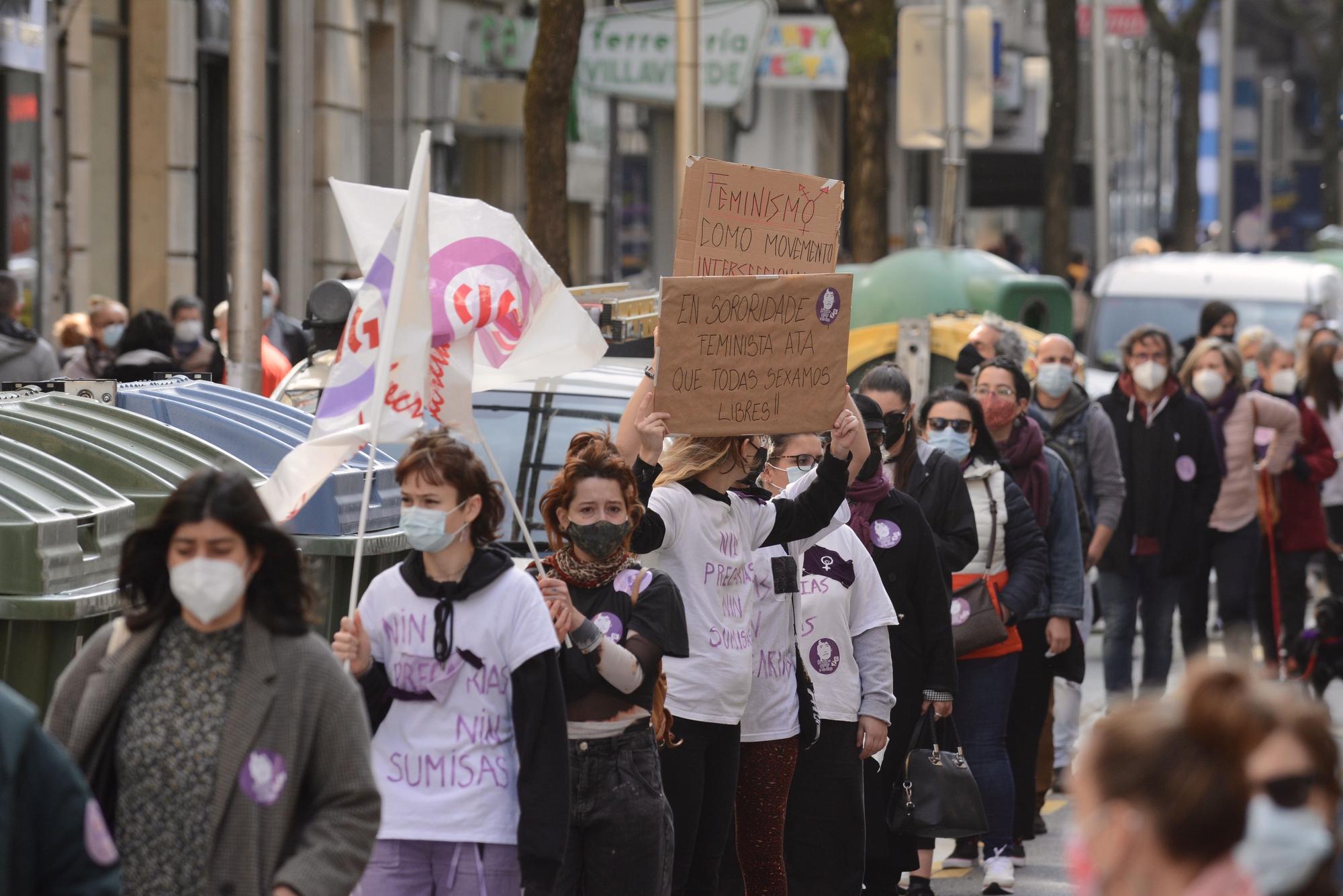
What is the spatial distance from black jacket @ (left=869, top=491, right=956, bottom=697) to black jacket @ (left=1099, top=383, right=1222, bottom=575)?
12.2 ft

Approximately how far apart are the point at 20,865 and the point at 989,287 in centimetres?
1342

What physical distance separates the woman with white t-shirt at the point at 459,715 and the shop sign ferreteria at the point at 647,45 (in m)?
15.2

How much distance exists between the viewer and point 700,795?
6.01m

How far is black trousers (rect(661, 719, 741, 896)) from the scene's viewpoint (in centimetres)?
596

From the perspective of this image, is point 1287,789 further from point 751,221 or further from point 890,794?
point 890,794

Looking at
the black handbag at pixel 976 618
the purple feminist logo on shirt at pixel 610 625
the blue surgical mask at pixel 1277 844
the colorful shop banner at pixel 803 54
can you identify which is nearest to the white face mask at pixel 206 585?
the purple feminist logo on shirt at pixel 610 625

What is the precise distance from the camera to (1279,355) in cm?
1338

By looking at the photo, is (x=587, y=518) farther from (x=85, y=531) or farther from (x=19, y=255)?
(x=19, y=255)

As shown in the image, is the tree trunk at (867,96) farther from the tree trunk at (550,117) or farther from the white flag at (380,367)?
the white flag at (380,367)

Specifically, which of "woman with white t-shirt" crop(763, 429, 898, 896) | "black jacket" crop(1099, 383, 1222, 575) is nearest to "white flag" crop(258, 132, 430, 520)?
"woman with white t-shirt" crop(763, 429, 898, 896)

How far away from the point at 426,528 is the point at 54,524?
1.06 meters

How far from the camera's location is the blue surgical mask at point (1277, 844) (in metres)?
2.59

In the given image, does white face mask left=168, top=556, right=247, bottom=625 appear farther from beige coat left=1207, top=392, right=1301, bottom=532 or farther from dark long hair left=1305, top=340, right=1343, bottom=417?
dark long hair left=1305, top=340, right=1343, bottom=417

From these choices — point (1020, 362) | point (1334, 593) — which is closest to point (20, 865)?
point (1020, 362)
